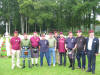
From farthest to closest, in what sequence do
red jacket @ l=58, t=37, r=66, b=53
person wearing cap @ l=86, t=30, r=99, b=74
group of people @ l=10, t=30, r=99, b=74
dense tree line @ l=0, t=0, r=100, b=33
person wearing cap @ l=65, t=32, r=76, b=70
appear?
dense tree line @ l=0, t=0, r=100, b=33, red jacket @ l=58, t=37, r=66, b=53, person wearing cap @ l=65, t=32, r=76, b=70, group of people @ l=10, t=30, r=99, b=74, person wearing cap @ l=86, t=30, r=99, b=74

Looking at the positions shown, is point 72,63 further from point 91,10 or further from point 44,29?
point 44,29

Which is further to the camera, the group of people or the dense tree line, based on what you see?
the dense tree line

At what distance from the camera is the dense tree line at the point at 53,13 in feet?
119

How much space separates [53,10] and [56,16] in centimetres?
224

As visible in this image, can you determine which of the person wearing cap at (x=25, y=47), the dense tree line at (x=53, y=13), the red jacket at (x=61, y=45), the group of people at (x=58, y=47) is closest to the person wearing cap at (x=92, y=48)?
the group of people at (x=58, y=47)

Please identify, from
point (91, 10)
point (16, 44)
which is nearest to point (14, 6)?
point (91, 10)

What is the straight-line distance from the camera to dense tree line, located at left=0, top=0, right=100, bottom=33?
3622 cm

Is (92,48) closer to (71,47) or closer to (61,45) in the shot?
(71,47)

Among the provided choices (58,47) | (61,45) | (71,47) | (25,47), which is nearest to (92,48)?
(71,47)

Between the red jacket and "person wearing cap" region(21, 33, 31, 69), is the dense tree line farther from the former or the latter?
"person wearing cap" region(21, 33, 31, 69)

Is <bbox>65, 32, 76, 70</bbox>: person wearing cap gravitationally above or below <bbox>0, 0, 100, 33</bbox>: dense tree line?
below

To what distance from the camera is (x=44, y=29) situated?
47.7m

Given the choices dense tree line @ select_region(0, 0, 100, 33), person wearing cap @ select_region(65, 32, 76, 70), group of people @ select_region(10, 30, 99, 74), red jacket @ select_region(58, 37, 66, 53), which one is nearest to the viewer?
group of people @ select_region(10, 30, 99, 74)

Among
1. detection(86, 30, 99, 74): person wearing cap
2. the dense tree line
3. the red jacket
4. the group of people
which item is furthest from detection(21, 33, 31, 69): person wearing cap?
the dense tree line
